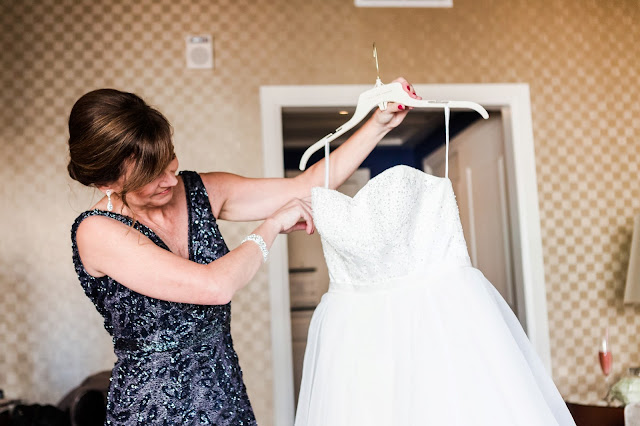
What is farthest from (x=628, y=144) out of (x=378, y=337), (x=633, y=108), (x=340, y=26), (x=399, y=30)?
(x=378, y=337)

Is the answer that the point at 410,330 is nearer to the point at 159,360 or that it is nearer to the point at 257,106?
the point at 159,360

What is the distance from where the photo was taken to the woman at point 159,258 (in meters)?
1.38

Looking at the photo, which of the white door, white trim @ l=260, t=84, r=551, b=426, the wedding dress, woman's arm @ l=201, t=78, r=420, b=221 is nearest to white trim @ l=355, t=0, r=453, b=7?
white trim @ l=260, t=84, r=551, b=426

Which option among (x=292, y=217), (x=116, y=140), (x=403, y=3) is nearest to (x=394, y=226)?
(x=292, y=217)

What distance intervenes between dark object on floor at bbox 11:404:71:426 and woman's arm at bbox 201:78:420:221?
4.18 ft

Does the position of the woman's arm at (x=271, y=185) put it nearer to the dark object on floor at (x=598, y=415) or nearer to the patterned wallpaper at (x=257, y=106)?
the dark object on floor at (x=598, y=415)

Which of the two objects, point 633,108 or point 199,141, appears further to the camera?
point 633,108

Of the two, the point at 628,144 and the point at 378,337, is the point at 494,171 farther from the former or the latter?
the point at 378,337

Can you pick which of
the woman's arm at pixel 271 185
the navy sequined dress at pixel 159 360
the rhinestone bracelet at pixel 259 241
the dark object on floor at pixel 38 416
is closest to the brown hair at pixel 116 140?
the navy sequined dress at pixel 159 360

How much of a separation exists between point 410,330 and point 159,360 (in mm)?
583

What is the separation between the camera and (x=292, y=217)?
1.63 m

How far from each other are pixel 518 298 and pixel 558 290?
0.20 meters

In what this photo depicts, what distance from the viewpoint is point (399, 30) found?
326cm

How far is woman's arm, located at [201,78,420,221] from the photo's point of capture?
174 cm
